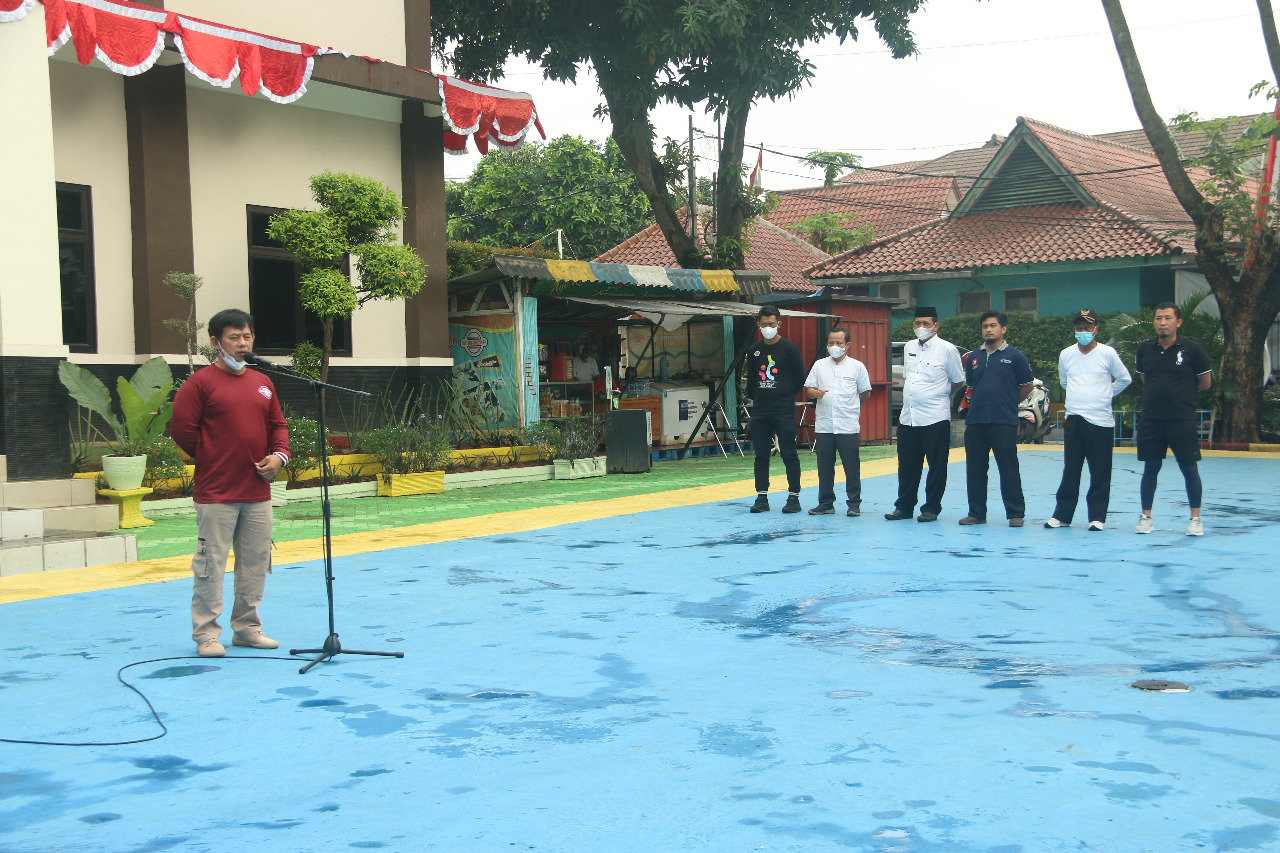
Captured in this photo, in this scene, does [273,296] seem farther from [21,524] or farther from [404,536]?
[21,524]

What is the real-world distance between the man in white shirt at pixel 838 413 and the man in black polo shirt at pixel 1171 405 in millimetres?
2708

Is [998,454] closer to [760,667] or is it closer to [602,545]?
[602,545]

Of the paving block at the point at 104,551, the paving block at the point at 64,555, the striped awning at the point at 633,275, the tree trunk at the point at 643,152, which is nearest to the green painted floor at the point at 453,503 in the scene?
the paving block at the point at 104,551

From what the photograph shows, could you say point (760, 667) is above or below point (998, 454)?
below

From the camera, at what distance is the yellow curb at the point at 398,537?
7922 mm

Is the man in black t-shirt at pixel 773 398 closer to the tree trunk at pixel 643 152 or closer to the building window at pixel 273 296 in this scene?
the building window at pixel 273 296

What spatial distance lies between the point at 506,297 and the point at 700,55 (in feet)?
19.3

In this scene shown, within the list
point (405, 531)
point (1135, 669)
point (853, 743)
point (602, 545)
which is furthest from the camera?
point (405, 531)

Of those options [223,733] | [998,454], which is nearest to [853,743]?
[223,733]

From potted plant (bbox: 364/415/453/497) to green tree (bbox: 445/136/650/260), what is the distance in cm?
2361

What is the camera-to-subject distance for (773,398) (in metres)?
11.5

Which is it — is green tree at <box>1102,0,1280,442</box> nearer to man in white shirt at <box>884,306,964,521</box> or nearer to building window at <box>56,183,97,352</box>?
man in white shirt at <box>884,306,964,521</box>

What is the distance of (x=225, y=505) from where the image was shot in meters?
6.05

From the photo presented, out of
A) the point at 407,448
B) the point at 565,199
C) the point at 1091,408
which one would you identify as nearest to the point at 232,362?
the point at 1091,408
